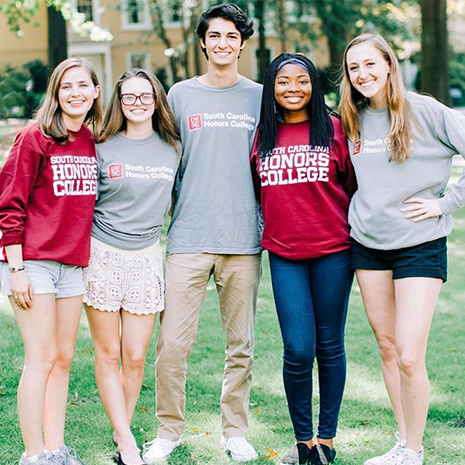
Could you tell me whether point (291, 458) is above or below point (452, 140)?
below

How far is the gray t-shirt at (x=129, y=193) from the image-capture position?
4258 millimetres

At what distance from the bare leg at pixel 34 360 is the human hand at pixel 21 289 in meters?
0.05

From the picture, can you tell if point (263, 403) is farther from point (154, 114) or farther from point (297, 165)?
point (154, 114)

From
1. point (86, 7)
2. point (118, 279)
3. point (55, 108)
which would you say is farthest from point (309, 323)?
point (86, 7)

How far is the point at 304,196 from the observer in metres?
4.19

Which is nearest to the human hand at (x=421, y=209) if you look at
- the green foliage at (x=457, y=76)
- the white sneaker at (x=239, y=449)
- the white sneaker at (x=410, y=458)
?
the white sneaker at (x=410, y=458)

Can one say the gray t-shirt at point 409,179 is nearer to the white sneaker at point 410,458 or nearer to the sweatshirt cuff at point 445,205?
the sweatshirt cuff at point 445,205

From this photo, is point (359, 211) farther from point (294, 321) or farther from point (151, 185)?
Answer: point (151, 185)

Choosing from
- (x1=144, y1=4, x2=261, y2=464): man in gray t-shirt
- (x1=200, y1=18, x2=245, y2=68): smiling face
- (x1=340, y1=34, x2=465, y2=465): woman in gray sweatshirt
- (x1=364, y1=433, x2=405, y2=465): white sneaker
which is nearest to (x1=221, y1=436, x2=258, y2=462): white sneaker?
(x1=144, y1=4, x2=261, y2=464): man in gray t-shirt

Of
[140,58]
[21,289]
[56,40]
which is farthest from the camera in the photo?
[140,58]

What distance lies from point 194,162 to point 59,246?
964 millimetres

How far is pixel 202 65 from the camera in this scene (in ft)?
110

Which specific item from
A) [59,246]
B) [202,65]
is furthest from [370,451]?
[202,65]

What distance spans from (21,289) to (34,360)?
40 centimetres
